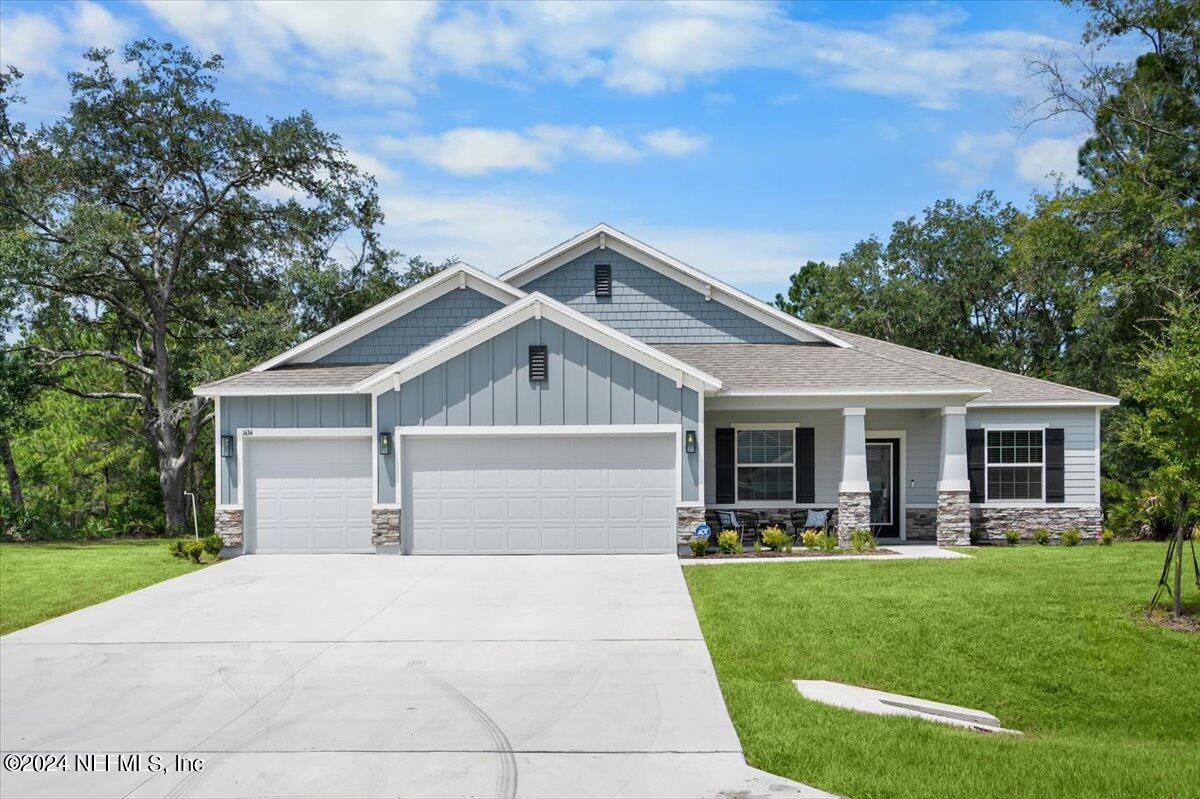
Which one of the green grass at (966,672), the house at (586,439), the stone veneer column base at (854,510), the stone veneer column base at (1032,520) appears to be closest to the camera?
the green grass at (966,672)

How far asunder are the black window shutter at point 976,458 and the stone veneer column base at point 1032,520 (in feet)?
1.41

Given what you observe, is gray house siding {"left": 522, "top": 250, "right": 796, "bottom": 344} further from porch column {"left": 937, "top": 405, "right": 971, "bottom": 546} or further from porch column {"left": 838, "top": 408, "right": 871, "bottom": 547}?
porch column {"left": 937, "top": 405, "right": 971, "bottom": 546}

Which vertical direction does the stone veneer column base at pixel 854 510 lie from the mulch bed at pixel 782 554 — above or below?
above

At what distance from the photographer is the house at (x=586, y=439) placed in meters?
16.1

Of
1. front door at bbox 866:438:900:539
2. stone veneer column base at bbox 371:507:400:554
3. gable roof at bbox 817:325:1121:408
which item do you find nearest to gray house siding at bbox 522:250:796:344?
gable roof at bbox 817:325:1121:408

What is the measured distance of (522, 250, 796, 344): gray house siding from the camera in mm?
19953

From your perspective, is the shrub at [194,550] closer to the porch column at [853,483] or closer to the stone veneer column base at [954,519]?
the porch column at [853,483]

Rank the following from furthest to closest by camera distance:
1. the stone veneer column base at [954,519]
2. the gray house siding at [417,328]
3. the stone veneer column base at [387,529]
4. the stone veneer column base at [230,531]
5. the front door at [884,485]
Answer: the front door at [884,485] < the gray house siding at [417,328] < the stone veneer column base at [954,519] < the stone veneer column base at [230,531] < the stone veneer column base at [387,529]

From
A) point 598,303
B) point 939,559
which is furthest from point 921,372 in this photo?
point 598,303

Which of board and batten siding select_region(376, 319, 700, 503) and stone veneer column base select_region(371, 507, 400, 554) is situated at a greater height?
board and batten siding select_region(376, 319, 700, 503)

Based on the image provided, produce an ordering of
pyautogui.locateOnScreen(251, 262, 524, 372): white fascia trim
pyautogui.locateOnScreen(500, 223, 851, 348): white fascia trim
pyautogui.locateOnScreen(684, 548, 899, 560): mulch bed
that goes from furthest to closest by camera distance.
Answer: pyautogui.locateOnScreen(500, 223, 851, 348): white fascia trim → pyautogui.locateOnScreen(251, 262, 524, 372): white fascia trim → pyautogui.locateOnScreen(684, 548, 899, 560): mulch bed

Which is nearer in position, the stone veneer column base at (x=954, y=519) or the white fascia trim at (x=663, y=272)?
the stone veneer column base at (x=954, y=519)

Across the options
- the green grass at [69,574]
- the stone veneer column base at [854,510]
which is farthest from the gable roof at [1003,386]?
Answer: the green grass at [69,574]

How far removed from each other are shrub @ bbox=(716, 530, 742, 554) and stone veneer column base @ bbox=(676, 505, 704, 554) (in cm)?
45
